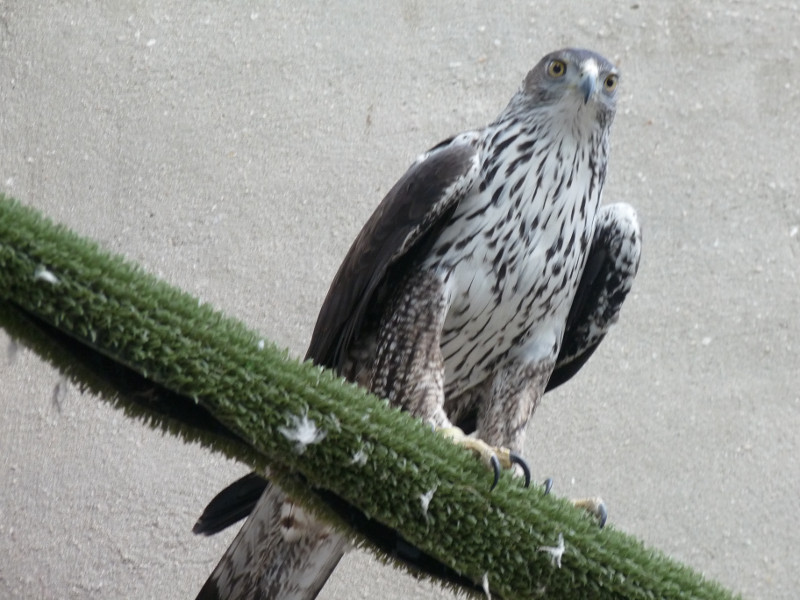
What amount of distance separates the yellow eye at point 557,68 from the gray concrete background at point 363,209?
141cm

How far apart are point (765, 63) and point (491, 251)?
2.30 m

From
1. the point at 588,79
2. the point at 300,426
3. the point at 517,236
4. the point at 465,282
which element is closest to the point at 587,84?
the point at 588,79

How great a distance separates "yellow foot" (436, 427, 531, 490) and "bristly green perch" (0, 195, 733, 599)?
0.12 ft

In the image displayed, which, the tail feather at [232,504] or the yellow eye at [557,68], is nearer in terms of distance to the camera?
the yellow eye at [557,68]

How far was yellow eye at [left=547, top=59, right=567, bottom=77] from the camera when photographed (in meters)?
2.46

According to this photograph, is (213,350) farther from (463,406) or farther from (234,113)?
(234,113)

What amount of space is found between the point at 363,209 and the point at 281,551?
5.19 ft

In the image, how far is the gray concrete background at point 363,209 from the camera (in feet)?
11.3

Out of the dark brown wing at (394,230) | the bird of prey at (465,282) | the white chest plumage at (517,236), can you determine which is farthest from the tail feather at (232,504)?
the white chest plumage at (517,236)

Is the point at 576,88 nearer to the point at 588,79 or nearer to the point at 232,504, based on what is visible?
the point at 588,79

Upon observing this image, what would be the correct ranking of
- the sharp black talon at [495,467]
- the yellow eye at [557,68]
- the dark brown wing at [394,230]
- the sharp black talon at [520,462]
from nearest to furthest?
the sharp black talon at [495,467] < the sharp black talon at [520,462] < the dark brown wing at [394,230] < the yellow eye at [557,68]

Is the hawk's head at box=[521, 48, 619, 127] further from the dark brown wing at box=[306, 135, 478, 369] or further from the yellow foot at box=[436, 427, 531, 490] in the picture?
the yellow foot at box=[436, 427, 531, 490]

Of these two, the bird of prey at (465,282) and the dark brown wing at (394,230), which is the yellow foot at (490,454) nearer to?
the bird of prey at (465,282)

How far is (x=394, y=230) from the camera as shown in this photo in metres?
2.37
